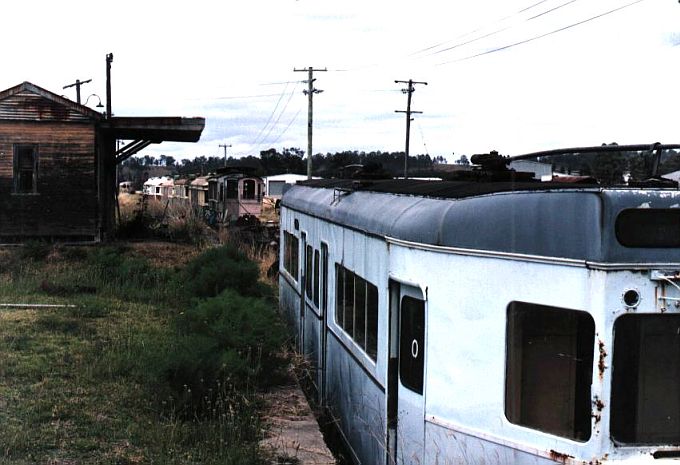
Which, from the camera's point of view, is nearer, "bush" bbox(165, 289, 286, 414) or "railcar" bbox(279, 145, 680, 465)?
"railcar" bbox(279, 145, 680, 465)

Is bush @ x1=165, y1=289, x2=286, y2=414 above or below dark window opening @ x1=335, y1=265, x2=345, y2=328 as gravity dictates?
below

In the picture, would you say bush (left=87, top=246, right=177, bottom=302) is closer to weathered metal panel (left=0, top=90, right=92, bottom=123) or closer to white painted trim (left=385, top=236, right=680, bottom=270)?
weathered metal panel (left=0, top=90, right=92, bottom=123)

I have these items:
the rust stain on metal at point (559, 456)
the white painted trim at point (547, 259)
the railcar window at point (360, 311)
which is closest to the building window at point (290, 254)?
the railcar window at point (360, 311)

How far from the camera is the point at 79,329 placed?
452 inches

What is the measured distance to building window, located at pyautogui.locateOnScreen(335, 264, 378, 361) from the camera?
230 inches

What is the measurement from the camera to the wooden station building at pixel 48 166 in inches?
893

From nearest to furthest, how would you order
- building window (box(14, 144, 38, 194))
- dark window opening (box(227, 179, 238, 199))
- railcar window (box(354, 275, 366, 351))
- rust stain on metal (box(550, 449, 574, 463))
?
rust stain on metal (box(550, 449, 574, 463)) → railcar window (box(354, 275, 366, 351)) → building window (box(14, 144, 38, 194)) → dark window opening (box(227, 179, 238, 199))

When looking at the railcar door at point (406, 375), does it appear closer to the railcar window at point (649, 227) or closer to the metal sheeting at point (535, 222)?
the metal sheeting at point (535, 222)

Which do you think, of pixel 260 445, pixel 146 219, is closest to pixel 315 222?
pixel 260 445

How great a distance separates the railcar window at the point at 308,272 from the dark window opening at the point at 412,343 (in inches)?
160

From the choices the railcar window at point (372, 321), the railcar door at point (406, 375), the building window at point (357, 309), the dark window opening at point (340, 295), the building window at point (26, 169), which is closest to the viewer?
the railcar door at point (406, 375)

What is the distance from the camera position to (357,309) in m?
6.46

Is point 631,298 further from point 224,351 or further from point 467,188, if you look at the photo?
point 224,351

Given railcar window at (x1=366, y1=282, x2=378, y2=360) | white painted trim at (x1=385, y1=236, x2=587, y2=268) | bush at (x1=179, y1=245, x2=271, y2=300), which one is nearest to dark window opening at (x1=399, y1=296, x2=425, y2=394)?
white painted trim at (x1=385, y1=236, x2=587, y2=268)
